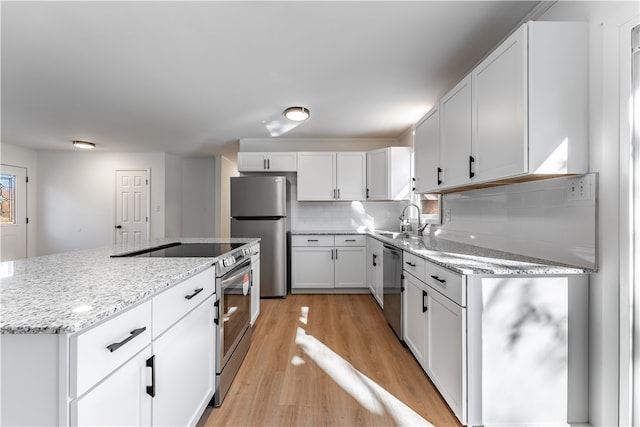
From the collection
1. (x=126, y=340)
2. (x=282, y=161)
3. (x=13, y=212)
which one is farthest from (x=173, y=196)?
(x=126, y=340)

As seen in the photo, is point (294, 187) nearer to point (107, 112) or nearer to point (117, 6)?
point (107, 112)

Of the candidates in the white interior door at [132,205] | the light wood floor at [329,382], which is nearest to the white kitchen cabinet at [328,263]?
the light wood floor at [329,382]

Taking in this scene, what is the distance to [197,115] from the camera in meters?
3.54

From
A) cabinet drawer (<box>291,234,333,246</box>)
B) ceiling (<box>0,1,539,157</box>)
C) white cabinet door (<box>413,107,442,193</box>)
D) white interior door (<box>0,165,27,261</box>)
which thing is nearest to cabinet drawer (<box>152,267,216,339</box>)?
ceiling (<box>0,1,539,157</box>)

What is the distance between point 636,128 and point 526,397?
1318 millimetres

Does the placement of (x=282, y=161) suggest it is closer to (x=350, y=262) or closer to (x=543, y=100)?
(x=350, y=262)

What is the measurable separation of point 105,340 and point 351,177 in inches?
146

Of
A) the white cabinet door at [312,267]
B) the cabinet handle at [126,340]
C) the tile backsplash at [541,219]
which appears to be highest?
the tile backsplash at [541,219]

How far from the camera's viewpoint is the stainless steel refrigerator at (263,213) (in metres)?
3.82

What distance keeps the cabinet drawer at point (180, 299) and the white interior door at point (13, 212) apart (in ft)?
19.7

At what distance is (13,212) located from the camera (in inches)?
203

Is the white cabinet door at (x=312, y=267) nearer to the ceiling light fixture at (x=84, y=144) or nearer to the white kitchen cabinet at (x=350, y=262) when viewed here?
the white kitchen cabinet at (x=350, y=262)

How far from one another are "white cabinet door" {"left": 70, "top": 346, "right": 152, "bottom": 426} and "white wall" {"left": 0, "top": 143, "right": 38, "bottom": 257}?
6649 mm

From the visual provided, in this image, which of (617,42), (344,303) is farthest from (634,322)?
(344,303)
